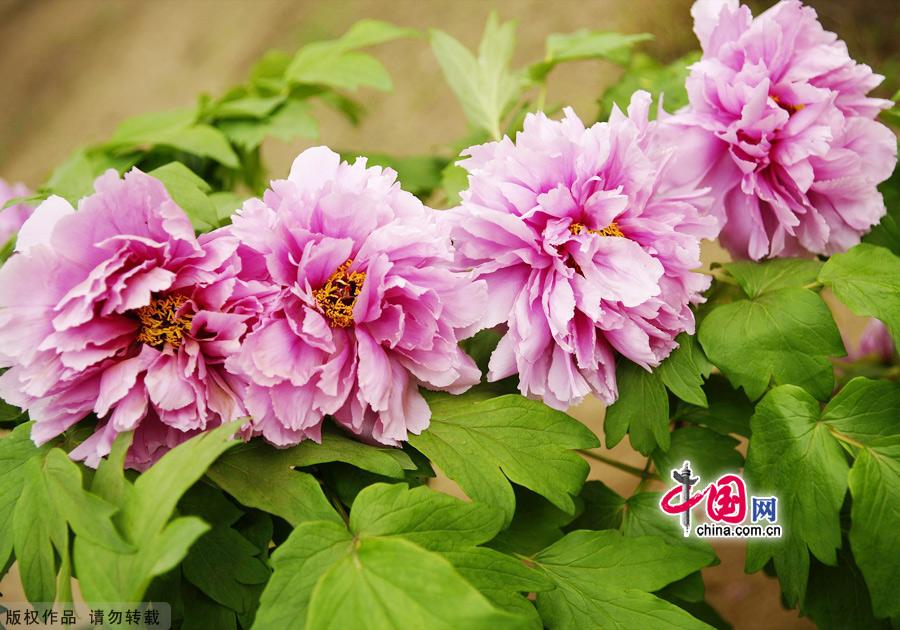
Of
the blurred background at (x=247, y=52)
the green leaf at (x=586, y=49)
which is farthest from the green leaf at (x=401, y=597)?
the blurred background at (x=247, y=52)

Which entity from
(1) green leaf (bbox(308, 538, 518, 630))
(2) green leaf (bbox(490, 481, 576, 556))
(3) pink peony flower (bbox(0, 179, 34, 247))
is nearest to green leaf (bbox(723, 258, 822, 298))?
(2) green leaf (bbox(490, 481, 576, 556))

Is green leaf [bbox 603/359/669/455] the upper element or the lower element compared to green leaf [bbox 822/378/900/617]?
upper

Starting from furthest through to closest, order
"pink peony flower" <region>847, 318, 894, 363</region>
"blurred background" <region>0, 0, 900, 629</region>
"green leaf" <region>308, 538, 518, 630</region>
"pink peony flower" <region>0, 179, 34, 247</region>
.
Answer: "blurred background" <region>0, 0, 900, 629</region> < "pink peony flower" <region>847, 318, 894, 363</region> < "pink peony flower" <region>0, 179, 34, 247</region> < "green leaf" <region>308, 538, 518, 630</region>

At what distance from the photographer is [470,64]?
877 millimetres

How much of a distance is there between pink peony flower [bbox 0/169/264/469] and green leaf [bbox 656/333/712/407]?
290mm

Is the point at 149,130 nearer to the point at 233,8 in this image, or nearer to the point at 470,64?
the point at 470,64

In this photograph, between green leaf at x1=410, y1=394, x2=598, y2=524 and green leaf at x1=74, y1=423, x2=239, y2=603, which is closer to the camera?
green leaf at x1=74, y1=423, x2=239, y2=603

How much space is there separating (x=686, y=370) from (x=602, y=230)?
0.12m

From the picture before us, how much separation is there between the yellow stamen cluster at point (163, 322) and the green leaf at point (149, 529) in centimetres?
8

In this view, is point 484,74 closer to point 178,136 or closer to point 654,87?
point 654,87

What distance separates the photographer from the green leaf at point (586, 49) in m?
0.85

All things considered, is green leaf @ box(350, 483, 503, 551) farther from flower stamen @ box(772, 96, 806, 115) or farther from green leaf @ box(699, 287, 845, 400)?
flower stamen @ box(772, 96, 806, 115)

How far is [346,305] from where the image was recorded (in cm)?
56

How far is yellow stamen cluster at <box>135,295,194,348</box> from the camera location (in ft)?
1.75
